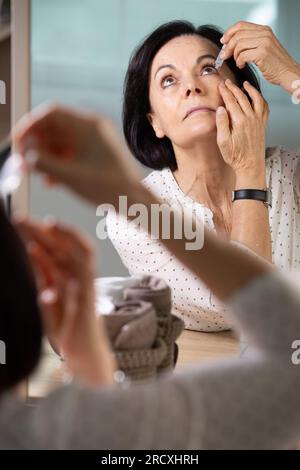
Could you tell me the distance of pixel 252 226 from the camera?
0.83 metres

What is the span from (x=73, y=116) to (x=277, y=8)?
22.4 inches

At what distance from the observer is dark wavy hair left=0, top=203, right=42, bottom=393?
363 millimetres

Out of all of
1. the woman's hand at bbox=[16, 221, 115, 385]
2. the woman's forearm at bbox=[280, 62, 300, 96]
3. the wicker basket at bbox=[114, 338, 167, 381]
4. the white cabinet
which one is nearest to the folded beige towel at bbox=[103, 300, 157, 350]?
the wicker basket at bbox=[114, 338, 167, 381]

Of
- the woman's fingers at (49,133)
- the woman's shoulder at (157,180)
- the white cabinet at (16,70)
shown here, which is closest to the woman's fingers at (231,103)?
the woman's shoulder at (157,180)

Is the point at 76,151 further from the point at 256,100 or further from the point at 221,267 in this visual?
the point at 256,100

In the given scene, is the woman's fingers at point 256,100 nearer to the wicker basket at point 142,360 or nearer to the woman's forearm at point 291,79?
the woman's forearm at point 291,79

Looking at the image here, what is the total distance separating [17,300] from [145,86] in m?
0.56

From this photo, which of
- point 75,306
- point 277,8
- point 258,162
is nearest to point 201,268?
point 75,306

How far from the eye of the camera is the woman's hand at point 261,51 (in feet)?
2.80

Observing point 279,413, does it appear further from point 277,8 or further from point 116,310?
point 277,8

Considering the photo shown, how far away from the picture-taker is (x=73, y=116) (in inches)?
15.4

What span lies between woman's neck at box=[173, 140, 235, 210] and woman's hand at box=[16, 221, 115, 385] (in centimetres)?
48

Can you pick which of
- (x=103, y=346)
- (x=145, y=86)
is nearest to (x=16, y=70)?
(x=145, y=86)

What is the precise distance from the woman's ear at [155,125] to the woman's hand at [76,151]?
18.8 inches
